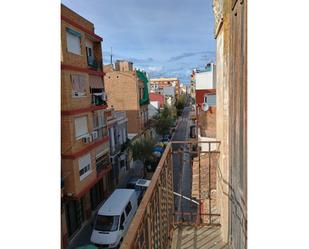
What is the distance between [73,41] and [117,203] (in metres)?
5.70

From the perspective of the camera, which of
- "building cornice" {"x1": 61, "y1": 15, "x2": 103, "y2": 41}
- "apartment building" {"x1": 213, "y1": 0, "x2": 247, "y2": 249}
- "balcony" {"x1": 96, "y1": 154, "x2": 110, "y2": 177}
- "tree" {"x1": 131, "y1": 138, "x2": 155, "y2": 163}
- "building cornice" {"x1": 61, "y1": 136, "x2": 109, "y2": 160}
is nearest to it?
"apartment building" {"x1": 213, "y1": 0, "x2": 247, "y2": 249}

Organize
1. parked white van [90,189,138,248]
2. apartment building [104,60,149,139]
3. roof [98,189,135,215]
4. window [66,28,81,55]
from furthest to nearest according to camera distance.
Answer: apartment building [104,60,149,139] → window [66,28,81,55] → roof [98,189,135,215] → parked white van [90,189,138,248]

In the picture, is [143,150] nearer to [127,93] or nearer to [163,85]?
[127,93]

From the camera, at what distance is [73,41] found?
401 inches

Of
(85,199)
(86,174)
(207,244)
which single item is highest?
(207,244)

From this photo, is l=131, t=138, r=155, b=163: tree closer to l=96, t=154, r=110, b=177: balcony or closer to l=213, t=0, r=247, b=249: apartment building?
l=96, t=154, r=110, b=177: balcony

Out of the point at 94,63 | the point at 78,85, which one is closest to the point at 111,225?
the point at 78,85

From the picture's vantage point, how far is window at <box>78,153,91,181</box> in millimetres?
10617

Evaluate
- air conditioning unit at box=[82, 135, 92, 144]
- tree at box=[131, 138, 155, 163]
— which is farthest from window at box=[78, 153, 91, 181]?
tree at box=[131, 138, 155, 163]
